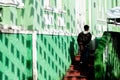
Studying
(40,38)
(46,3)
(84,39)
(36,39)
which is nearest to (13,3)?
(36,39)

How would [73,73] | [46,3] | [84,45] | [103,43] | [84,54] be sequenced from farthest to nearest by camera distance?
[84,45] < [84,54] < [73,73] < [103,43] < [46,3]

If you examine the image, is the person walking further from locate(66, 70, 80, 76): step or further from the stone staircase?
locate(66, 70, 80, 76): step

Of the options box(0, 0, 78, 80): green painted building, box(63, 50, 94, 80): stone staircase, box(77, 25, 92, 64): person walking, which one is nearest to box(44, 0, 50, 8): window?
box(0, 0, 78, 80): green painted building

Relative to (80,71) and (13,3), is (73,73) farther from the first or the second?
(13,3)

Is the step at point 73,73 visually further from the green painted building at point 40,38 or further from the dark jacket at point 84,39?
the dark jacket at point 84,39

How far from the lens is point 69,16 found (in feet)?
56.7

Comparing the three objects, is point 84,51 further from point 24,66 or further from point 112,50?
point 24,66

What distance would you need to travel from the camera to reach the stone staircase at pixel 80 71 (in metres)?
15.5

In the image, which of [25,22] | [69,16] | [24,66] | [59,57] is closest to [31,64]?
[24,66]

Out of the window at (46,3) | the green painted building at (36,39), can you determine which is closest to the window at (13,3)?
the green painted building at (36,39)

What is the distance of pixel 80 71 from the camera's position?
52.5 ft

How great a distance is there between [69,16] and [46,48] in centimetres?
340

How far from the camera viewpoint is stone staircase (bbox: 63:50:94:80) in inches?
609

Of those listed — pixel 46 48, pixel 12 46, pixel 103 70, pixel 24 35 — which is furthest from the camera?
pixel 103 70
